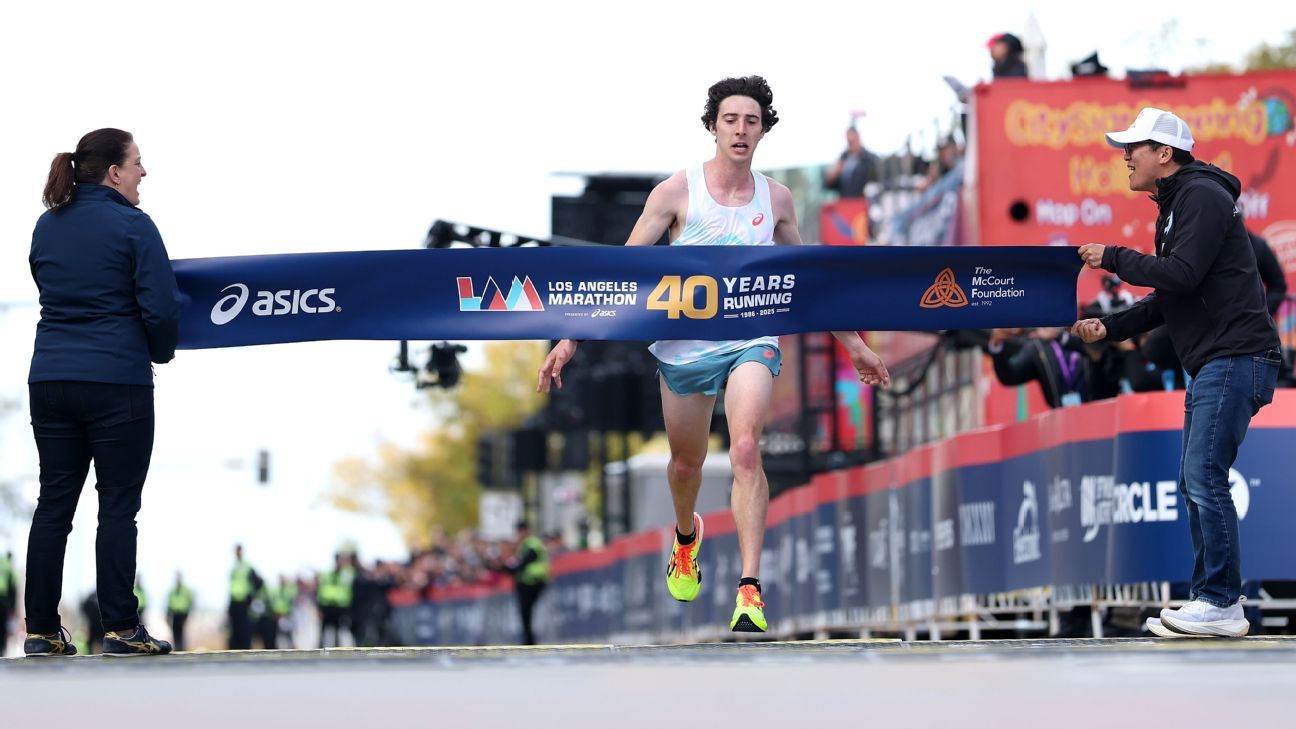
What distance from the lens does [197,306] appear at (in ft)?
33.8

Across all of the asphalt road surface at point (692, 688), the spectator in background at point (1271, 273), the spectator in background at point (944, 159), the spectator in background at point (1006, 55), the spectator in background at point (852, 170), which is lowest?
the asphalt road surface at point (692, 688)

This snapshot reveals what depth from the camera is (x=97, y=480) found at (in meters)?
8.88

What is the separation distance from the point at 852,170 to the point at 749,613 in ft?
71.8

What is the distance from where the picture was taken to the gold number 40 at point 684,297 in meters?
9.87

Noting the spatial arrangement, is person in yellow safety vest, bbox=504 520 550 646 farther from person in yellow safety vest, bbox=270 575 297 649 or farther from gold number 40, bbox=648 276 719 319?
gold number 40, bbox=648 276 719 319

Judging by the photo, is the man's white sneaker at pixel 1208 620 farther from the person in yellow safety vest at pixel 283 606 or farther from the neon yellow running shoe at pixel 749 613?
the person in yellow safety vest at pixel 283 606

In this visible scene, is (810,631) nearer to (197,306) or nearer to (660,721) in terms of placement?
(197,306)

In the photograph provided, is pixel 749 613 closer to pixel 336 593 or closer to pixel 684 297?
pixel 684 297

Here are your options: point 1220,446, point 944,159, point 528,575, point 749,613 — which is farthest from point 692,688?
point 528,575

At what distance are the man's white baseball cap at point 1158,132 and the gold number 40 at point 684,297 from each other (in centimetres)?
188

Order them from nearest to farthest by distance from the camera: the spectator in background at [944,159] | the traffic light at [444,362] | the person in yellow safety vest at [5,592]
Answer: the traffic light at [444,362] < the spectator in background at [944,159] < the person in yellow safety vest at [5,592]

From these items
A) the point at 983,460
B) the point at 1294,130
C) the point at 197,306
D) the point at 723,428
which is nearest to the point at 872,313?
the point at 197,306

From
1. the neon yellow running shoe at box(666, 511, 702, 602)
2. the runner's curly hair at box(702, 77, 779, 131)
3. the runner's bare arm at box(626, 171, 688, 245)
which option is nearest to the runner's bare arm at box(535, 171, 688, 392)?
the runner's bare arm at box(626, 171, 688, 245)

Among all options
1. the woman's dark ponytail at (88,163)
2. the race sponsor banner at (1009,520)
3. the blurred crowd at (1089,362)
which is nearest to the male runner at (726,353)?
the woman's dark ponytail at (88,163)
